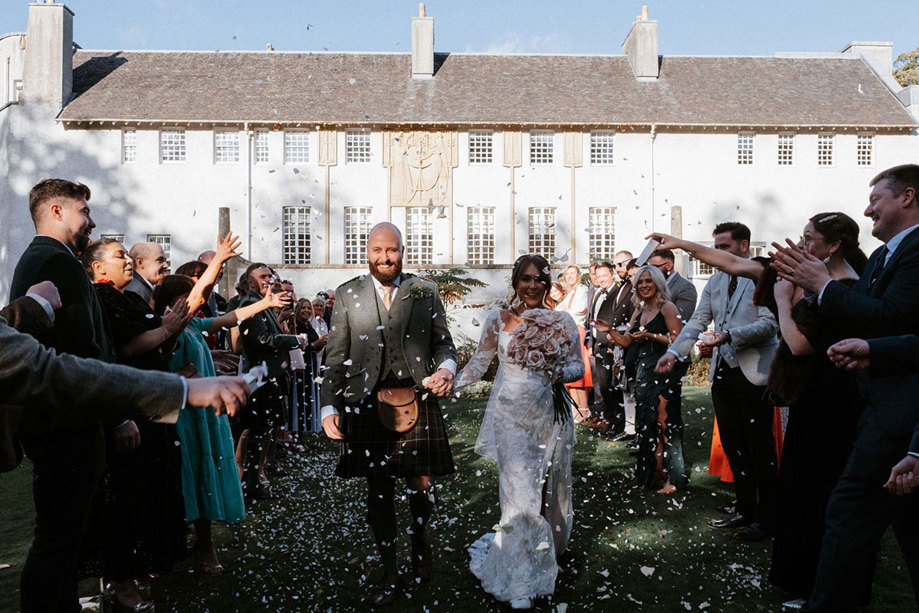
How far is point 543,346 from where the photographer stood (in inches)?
215

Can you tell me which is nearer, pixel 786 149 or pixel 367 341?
pixel 367 341

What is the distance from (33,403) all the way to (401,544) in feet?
14.7

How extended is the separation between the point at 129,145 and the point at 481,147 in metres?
15.7

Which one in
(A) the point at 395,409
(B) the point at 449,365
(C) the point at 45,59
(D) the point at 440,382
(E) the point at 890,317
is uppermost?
(C) the point at 45,59

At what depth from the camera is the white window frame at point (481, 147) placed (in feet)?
106

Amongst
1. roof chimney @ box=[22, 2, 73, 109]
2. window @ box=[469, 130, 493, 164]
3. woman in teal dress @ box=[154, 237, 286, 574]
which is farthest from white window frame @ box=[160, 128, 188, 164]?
woman in teal dress @ box=[154, 237, 286, 574]

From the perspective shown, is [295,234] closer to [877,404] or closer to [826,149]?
[826,149]

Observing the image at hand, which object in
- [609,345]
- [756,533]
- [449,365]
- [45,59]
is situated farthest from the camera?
[45,59]

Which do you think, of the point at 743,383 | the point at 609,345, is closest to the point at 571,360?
the point at 743,383

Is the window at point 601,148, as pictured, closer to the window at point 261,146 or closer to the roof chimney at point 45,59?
the window at point 261,146

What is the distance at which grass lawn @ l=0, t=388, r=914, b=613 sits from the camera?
5.10 metres

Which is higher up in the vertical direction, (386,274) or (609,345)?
(386,274)

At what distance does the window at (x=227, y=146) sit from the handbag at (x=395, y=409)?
28.6 m

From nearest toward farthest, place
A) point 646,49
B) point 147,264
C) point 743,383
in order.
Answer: point 147,264
point 743,383
point 646,49
